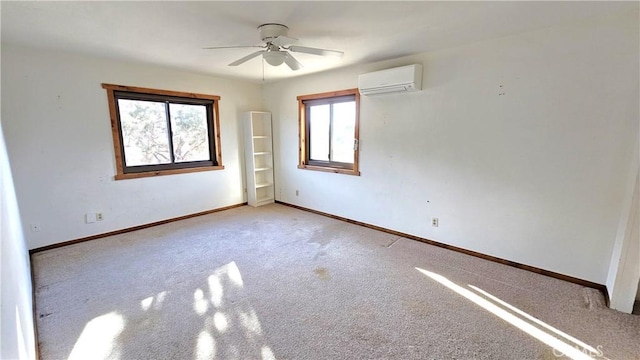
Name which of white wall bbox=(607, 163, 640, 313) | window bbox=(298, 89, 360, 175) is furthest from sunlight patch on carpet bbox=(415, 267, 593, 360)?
window bbox=(298, 89, 360, 175)

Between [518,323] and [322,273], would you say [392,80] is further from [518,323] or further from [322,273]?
[518,323]

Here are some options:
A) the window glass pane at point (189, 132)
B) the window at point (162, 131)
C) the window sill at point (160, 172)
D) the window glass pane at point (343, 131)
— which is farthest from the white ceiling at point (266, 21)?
the window sill at point (160, 172)

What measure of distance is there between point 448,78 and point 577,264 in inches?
83.0

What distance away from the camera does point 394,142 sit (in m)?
3.55

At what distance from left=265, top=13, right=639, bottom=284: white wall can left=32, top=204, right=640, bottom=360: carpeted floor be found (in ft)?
1.24

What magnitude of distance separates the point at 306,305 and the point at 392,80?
255cm

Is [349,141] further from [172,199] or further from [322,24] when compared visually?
[172,199]

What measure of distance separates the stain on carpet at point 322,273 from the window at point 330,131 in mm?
1662

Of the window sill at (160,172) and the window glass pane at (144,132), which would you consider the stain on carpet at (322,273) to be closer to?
the window sill at (160,172)

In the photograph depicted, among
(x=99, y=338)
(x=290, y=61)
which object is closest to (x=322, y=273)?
(x=99, y=338)

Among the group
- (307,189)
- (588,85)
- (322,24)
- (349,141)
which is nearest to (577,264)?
(588,85)

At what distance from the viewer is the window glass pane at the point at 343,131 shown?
13.3 feet

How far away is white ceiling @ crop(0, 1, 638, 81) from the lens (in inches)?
79.7

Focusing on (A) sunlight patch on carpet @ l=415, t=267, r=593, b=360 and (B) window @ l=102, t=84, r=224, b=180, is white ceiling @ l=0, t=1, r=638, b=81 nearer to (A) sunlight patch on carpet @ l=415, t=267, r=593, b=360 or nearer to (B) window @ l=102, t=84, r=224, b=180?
(B) window @ l=102, t=84, r=224, b=180
